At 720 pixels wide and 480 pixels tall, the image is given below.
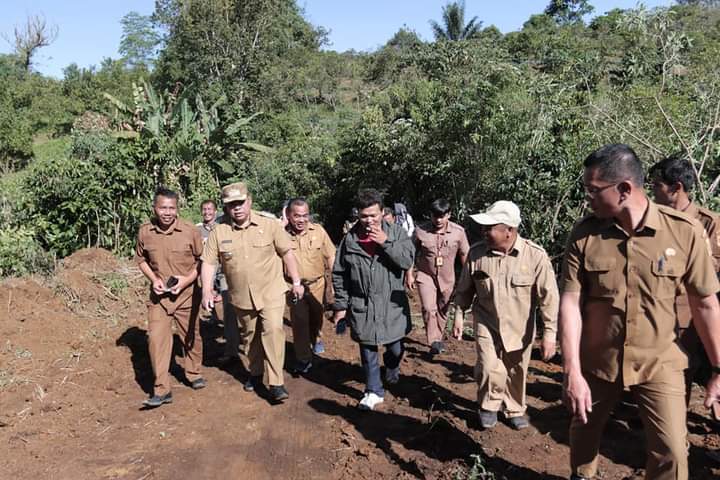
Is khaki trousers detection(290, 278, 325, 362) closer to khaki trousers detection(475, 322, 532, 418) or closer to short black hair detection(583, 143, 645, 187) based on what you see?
khaki trousers detection(475, 322, 532, 418)

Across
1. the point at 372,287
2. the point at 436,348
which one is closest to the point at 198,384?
the point at 372,287

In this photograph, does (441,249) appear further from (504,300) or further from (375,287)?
(504,300)

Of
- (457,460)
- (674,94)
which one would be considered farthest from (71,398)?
(674,94)

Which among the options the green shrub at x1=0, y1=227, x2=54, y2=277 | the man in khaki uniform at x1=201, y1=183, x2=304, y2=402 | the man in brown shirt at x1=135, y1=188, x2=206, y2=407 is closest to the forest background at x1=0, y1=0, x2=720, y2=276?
the green shrub at x1=0, y1=227, x2=54, y2=277

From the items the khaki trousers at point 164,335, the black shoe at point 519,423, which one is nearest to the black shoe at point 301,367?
the khaki trousers at point 164,335

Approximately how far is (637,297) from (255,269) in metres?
3.11

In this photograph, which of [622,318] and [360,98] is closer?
[622,318]

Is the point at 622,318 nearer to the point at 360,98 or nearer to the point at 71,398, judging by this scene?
the point at 71,398

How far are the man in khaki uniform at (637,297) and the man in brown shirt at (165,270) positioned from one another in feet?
11.2

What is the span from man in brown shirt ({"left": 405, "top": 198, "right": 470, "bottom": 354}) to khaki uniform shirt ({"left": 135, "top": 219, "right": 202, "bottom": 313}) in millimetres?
2293

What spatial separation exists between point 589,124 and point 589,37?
19.6m

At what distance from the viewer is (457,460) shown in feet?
13.0

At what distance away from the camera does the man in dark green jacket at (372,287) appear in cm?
467

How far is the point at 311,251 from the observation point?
235 inches
